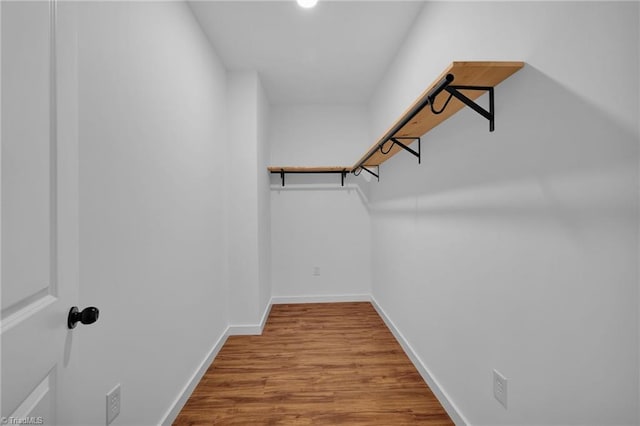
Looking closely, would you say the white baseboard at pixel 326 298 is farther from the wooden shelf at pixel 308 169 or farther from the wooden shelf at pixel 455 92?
the wooden shelf at pixel 455 92

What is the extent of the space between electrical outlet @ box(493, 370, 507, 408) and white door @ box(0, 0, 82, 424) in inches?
59.1

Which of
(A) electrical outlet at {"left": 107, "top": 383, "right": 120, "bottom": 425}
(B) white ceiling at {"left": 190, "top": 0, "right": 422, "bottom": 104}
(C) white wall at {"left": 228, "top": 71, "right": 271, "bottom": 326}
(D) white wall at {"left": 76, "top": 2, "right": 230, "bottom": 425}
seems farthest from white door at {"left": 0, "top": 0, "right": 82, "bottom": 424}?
(C) white wall at {"left": 228, "top": 71, "right": 271, "bottom": 326}

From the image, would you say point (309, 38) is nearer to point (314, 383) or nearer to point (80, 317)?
point (80, 317)

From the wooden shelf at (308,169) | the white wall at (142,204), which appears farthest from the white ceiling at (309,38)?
the wooden shelf at (308,169)

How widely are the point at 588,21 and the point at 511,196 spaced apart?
58 cm

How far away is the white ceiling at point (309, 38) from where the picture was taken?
2.00 meters

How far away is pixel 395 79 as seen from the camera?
2.59 metres

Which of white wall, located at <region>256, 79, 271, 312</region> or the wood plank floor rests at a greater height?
white wall, located at <region>256, 79, 271, 312</region>

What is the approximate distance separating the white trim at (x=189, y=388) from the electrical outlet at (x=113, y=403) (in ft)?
1.46

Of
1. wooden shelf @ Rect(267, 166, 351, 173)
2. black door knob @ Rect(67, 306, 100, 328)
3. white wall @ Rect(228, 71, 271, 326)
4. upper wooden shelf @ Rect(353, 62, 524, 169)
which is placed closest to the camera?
black door knob @ Rect(67, 306, 100, 328)

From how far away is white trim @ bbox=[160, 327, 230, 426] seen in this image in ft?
5.19

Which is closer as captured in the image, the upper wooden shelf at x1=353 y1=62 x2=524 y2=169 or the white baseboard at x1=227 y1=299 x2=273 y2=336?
the upper wooden shelf at x1=353 y1=62 x2=524 y2=169

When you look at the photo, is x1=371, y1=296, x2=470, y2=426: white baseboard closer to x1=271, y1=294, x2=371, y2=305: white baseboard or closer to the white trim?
x1=271, y1=294, x2=371, y2=305: white baseboard

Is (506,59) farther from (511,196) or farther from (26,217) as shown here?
(26,217)
